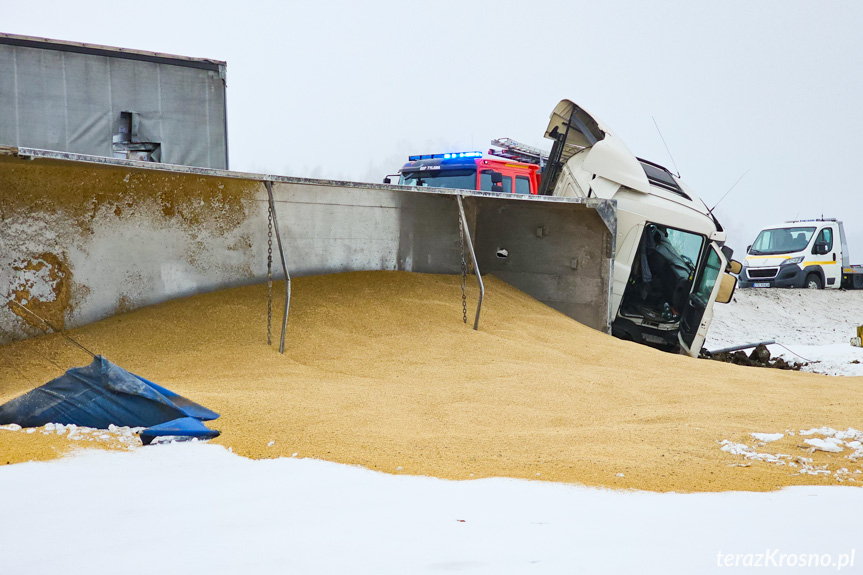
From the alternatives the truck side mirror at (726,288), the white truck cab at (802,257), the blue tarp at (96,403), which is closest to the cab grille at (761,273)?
the white truck cab at (802,257)

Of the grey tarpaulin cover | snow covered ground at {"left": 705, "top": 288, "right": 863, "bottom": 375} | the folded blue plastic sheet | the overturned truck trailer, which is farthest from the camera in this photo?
snow covered ground at {"left": 705, "top": 288, "right": 863, "bottom": 375}

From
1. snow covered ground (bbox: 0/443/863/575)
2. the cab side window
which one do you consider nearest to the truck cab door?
snow covered ground (bbox: 0/443/863/575)

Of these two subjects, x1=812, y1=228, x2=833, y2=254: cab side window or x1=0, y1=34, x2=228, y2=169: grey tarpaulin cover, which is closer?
x1=0, y1=34, x2=228, y2=169: grey tarpaulin cover

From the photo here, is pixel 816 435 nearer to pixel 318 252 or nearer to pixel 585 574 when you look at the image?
pixel 585 574

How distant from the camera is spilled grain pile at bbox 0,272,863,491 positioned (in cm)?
430

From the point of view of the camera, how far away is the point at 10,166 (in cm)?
716

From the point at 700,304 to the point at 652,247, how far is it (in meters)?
1.00

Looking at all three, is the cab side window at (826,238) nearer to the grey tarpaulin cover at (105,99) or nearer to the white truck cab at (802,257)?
the white truck cab at (802,257)

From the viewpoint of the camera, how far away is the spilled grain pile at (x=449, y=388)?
430cm

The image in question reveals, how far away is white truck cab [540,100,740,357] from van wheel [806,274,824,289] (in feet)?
42.0

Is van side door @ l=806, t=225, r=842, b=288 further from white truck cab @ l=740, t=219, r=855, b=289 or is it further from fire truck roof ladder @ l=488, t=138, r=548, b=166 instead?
fire truck roof ladder @ l=488, t=138, r=548, b=166

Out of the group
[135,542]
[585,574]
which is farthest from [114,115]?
[585,574]

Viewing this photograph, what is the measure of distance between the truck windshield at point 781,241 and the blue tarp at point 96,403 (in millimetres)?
20853

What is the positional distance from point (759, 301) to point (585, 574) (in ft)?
61.3
